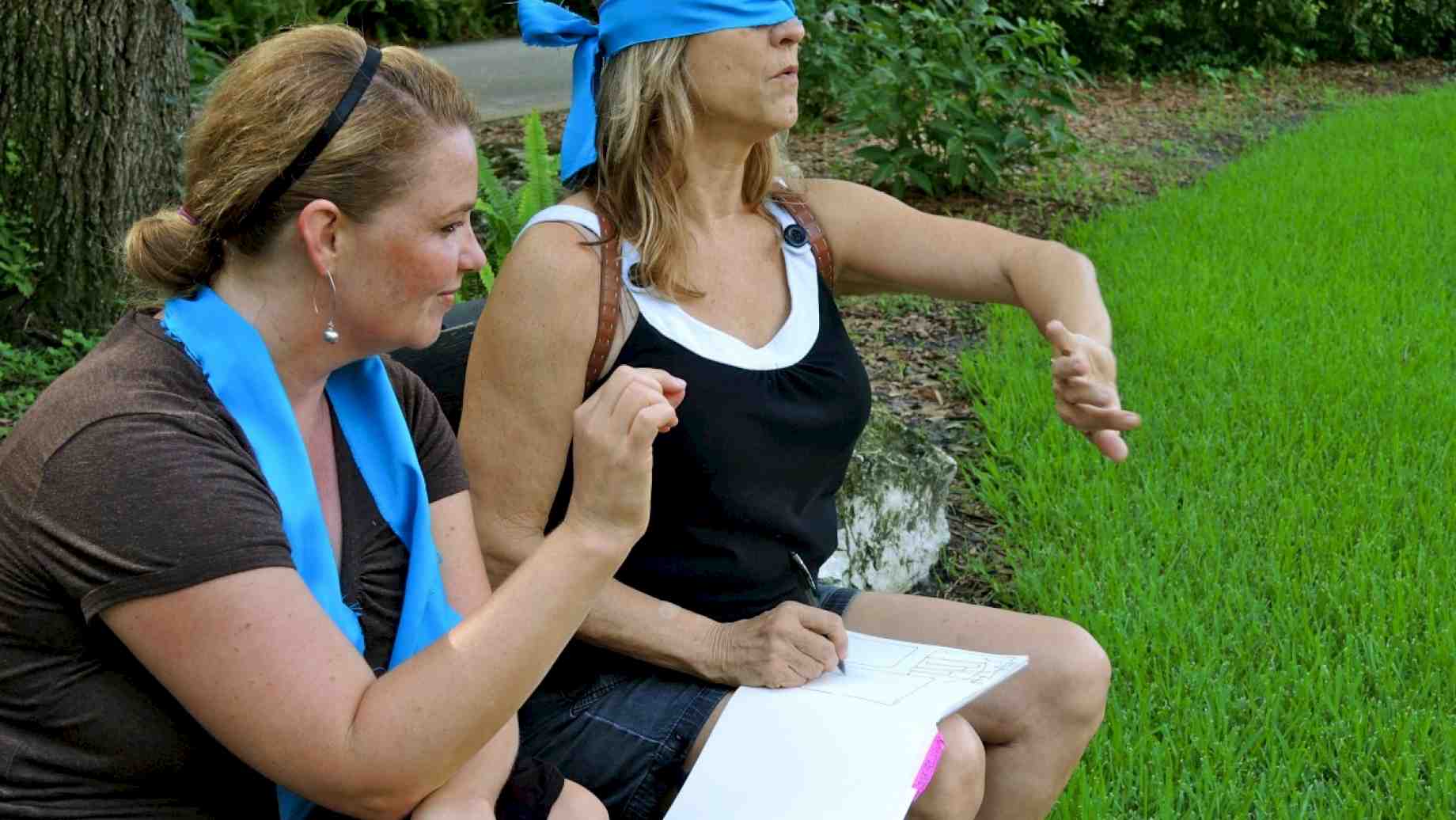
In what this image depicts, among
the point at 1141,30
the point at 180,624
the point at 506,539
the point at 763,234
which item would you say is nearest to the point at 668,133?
the point at 763,234

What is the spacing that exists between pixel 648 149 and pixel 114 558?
1.29 metres

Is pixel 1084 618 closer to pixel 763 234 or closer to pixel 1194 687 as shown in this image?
pixel 1194 687

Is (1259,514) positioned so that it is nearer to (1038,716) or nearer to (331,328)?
(1038,716)

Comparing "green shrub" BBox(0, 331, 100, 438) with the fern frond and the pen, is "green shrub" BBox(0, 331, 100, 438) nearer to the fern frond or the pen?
the fern frond

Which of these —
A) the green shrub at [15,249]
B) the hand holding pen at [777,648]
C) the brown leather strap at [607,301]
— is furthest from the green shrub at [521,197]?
the hand holding pen at [777,648]

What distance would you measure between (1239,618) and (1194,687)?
376mm

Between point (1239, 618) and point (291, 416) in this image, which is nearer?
point (291, 416)

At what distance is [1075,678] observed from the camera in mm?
2521

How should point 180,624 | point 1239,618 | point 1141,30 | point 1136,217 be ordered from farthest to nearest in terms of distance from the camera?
point 1141,30, point 1136,217, point 1239,618, point 180,624

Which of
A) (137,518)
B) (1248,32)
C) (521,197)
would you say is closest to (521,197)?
(521,197)

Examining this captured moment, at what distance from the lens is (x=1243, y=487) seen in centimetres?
442

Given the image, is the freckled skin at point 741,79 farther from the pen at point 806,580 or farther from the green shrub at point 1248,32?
the green shrub at point 1248,32

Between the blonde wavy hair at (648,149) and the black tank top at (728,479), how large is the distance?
6 centimetres

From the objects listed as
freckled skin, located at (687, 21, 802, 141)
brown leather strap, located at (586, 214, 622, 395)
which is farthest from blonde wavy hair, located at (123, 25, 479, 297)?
freckled skin, located at (687, 21, 802, 141)
